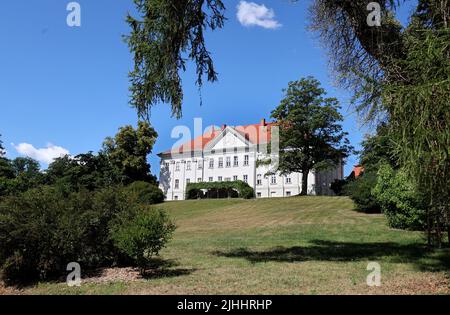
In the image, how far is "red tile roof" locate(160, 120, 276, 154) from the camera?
70375mm

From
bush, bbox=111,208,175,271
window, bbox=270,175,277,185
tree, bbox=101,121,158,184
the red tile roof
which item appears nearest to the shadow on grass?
bush, bbox=111,208,175,271

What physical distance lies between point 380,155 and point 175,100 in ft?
112

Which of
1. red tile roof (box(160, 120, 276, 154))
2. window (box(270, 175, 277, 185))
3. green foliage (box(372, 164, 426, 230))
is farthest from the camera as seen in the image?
red tile roof (box(160, 120, 276, 154))

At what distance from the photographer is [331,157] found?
55375mm

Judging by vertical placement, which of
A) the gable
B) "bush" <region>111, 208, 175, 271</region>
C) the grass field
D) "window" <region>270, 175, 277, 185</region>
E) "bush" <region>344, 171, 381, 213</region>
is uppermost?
the gable

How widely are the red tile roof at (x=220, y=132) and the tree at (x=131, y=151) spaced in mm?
8048

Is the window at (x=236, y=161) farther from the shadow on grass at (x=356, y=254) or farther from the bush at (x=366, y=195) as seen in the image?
the shadow on grass at (x=356, y=254)

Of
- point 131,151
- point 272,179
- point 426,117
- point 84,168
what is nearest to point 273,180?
point 272,179

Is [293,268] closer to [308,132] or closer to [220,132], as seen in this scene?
[308,132]

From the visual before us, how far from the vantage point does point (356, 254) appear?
1260 cm

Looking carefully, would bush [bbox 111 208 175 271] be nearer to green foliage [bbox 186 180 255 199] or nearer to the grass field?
the grass field

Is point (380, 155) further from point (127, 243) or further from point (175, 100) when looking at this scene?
point (127, 243)

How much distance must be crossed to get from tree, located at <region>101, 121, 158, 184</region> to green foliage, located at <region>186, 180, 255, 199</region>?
26.7 ft
